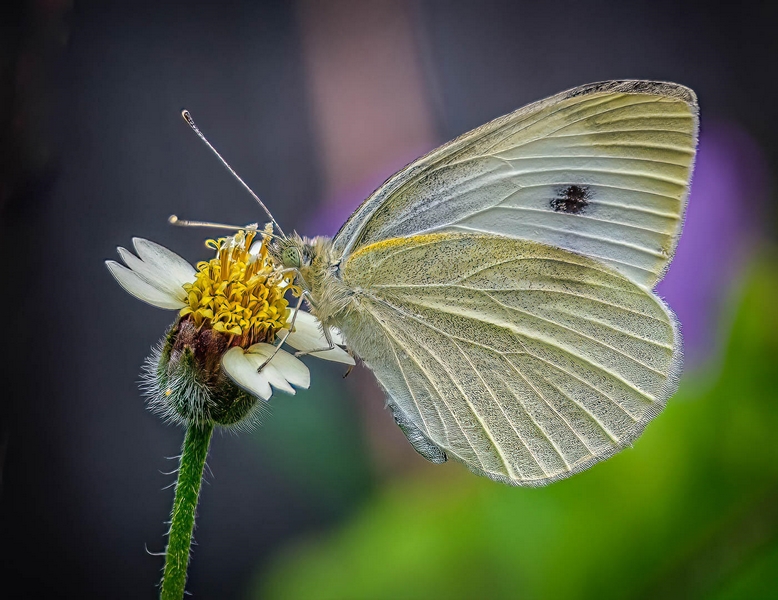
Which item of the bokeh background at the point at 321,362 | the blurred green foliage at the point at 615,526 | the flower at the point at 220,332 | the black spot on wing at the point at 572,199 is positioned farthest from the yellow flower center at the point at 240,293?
the blurred green foliage at the point at 615,526

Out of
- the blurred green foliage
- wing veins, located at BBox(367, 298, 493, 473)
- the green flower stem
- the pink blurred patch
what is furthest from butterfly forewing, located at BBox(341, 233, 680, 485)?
the pink blurred patch

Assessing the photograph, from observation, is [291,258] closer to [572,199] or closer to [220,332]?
[220,332]

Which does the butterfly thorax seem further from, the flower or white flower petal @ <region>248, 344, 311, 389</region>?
white flower petal @ <region>248, 344, 311, 389</region>

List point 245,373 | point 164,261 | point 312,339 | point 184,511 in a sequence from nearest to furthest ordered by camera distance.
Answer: point 184,511 < point 245,373 < point 164,261 < point 312,339

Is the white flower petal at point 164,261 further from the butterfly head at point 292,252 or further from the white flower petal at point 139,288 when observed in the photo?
the butterfly head at point 292,252

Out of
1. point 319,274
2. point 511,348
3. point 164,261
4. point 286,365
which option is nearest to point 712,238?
point 511,348
